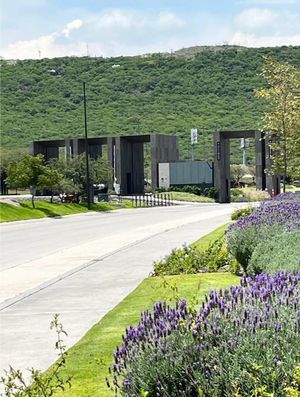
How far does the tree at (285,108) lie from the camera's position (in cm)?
3725

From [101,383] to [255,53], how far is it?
149979 mm

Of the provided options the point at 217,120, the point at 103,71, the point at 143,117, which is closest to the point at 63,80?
the point at 103,71

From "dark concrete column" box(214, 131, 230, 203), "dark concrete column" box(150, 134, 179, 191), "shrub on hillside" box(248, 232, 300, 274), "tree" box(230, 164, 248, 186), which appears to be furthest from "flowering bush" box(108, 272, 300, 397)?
"tree" box(230, 164, 248, 186)

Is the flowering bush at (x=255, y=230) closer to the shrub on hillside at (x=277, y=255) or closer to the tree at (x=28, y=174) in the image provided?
the shrub on hillside at (x=277, y=255)

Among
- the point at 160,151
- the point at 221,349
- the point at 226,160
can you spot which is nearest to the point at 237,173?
the point at 160,151

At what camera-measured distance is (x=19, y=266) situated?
63.5ft

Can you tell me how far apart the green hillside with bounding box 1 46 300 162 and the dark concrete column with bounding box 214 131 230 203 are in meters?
35.2

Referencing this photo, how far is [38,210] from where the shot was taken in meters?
52.1

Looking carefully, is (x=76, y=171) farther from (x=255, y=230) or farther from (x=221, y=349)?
(x=221, y=349)

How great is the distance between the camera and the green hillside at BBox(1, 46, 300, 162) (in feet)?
401

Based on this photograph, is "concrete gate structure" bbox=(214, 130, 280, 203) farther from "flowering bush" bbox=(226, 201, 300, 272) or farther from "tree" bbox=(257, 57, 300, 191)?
"flowering bush" bbox=(226, 201, 300, 272)

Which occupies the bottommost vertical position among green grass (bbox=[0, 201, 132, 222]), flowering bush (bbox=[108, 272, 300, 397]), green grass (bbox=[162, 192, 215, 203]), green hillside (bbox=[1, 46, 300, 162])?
green grass (bbox=[162, 192, 215, 203])

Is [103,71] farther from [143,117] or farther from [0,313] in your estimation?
[0,313]

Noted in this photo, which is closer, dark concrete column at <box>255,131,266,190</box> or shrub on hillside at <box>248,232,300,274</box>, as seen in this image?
shrub on hillside at <box>248,232,300,274</box>
